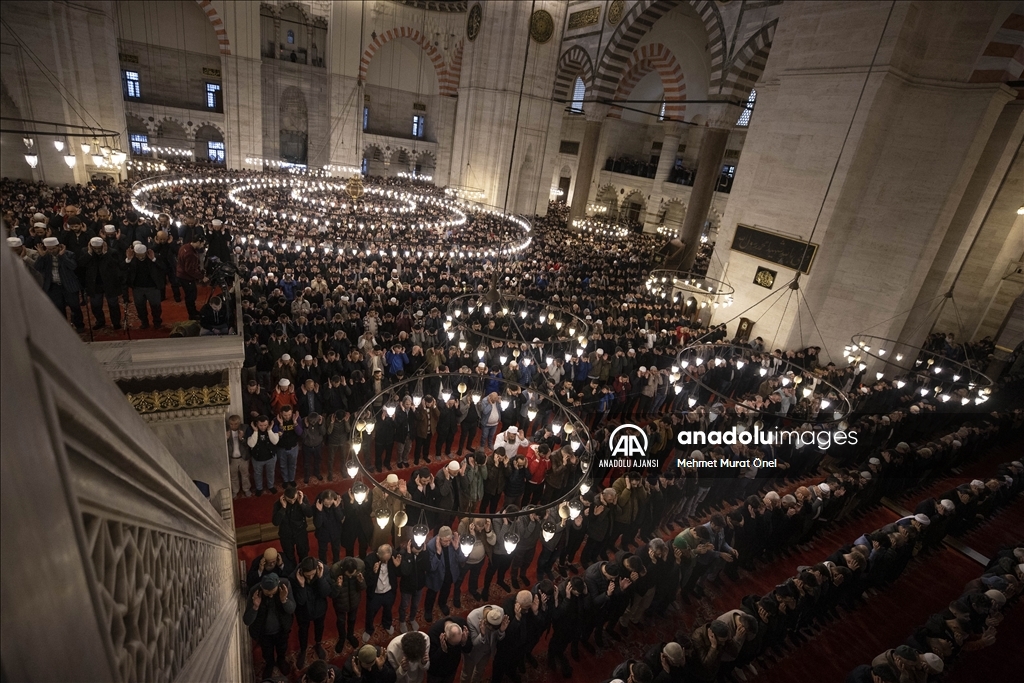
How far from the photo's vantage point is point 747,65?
716 inches

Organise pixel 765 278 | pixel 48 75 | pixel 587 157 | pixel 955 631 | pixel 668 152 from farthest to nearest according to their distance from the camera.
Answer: pixel 668 152, pixel 587 157, pixel 48 75, pixel 765 278, pixel 955 631

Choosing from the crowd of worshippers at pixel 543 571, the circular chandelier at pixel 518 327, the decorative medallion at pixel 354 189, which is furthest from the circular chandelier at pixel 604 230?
the crowd of worshippers at pixel 543 571

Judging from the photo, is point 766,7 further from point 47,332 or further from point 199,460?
point 47,332

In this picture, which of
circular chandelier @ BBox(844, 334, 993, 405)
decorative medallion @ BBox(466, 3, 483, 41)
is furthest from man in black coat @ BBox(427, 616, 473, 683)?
decorative medallion @ BBox(466, 3, 483, 41)

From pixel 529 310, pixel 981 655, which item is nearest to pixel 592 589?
pixel 981 655

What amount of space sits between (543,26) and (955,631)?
2777cm

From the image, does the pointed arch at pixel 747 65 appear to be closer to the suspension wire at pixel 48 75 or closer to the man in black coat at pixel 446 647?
the man in black coat at pixel 446 647

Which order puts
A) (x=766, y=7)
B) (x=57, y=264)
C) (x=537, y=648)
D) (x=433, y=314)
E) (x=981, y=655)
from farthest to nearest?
(x=766, y=7)
(x=433, y=314)
(x=981, y=655)
(x=537, y=648)
(x=57, y=264)

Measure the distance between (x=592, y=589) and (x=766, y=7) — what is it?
19486 mm

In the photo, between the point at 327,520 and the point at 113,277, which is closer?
the point at 113,277

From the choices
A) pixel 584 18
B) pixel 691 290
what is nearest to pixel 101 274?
pixel 691 290

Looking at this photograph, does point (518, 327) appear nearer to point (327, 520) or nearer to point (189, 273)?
point (327, 520)

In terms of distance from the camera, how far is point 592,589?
19.1 ft

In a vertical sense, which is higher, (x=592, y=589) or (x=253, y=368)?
(x=253, y=368)
